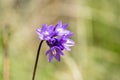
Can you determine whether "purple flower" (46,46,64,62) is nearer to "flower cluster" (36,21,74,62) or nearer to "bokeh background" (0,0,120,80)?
"flower cluster" (36,21,74,62)

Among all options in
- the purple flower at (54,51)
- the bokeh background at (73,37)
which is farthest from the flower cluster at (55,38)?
the bokeh background at (73,37)

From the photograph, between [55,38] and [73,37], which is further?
[73,37]

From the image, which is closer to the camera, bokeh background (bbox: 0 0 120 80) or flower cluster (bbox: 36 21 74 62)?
flower cluster (bbox: 36 21 74 62)

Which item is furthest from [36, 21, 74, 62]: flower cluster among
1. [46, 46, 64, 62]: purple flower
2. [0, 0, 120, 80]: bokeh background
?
[0, 0, 120, 80]: bokeh background

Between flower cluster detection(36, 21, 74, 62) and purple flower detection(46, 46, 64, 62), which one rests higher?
flower cluster detection(36, 21, 74, 62)

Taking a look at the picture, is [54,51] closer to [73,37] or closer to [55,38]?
[55,38]

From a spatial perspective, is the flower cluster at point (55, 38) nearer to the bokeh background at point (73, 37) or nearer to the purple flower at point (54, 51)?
the purple flower at point (54, 51)

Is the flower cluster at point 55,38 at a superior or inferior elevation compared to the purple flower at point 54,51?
superior

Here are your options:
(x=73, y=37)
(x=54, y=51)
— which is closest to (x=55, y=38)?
(x=54, y=51)

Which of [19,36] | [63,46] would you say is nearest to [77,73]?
[19,36]
